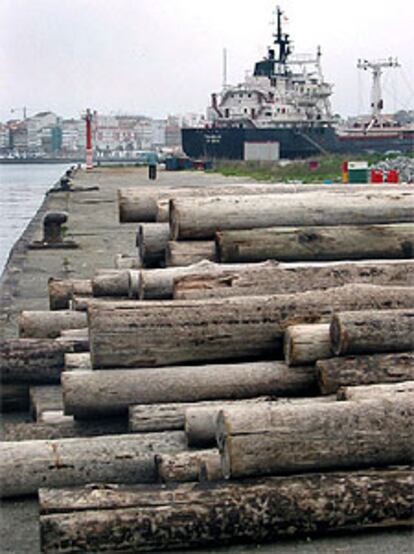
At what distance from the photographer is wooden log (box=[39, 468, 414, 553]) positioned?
13.8 feet

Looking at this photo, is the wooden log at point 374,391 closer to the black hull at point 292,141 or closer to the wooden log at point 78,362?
the wooden log at point 78,362

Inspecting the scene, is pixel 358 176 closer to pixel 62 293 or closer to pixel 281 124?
pixel 62 293

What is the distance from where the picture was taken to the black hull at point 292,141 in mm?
64188

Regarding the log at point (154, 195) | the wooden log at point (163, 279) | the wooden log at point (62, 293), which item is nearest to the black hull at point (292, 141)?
the wooden log at point (62, 293)

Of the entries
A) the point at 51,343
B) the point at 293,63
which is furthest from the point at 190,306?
the point at 293,63

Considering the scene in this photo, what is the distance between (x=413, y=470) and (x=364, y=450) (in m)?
0.22

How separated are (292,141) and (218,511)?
61312 millimetres

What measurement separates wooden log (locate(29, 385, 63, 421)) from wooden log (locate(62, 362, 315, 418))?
25.8 inches

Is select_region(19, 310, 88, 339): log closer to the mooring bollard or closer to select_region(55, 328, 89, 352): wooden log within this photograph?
select_region(55, 328, 89, 352): wooden log

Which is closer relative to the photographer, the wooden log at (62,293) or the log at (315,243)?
the log at (315,243)

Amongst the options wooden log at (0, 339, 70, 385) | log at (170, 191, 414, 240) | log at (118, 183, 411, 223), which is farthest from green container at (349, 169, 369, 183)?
wooden log at (0, 339, 70, 385)

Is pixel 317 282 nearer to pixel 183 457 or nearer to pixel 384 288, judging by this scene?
pixel 384 288

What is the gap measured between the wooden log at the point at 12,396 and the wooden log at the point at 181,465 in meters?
2.00

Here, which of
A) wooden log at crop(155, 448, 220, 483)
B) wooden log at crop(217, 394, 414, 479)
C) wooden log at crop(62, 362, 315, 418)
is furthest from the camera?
wooden log at crop(62, 362, 315, 418)
